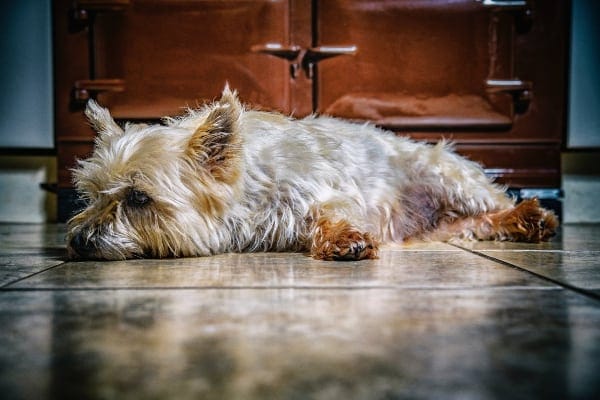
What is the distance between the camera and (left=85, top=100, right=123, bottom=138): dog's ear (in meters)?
2.08

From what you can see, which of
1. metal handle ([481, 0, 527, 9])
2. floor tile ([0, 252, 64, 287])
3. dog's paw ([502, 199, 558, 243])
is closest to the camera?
floor tile ([0, 252, 64, 287])

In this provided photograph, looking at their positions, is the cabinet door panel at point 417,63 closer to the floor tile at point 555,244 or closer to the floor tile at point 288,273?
the floor tile at point 555,244

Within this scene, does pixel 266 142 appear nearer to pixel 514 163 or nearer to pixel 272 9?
pixel 272 9

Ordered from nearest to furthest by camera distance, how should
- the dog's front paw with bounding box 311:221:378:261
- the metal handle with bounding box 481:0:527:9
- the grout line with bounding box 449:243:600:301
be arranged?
the grout line with bounding box 449:243:600:301 < the dog's front paw with bounding box 311:221:378:261 < the metal handle with bounding box 481:0:527:9

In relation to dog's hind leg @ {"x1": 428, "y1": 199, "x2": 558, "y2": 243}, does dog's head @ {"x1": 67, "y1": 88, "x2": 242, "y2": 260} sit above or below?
above

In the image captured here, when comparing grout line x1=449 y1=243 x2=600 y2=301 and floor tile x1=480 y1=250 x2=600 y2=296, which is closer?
grout line x1=449 y1=243 x2=600 y2=301

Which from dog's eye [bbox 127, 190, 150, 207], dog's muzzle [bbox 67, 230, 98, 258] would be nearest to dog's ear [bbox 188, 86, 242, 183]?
dog's eye [bbox 127, 190, 150, 207]

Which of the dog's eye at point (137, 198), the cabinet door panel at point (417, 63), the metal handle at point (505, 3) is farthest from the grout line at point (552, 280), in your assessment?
the metal handle at point (505, 3)

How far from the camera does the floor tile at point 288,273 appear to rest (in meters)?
1.34

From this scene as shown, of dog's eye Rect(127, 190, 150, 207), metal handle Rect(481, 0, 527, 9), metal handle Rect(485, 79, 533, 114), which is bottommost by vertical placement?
dog's eye Rect(127, 190, 150, 207)

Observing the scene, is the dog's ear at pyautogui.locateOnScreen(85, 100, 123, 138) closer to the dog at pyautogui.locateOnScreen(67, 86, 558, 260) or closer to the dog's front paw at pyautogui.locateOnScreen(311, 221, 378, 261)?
the dog at pyautogui.locateOnScreen(67, 86, 558, 260)

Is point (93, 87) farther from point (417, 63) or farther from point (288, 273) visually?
point (288, 273)

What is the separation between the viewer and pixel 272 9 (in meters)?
3.15

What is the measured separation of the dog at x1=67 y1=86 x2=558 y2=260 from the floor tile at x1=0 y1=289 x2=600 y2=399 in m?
0.67
